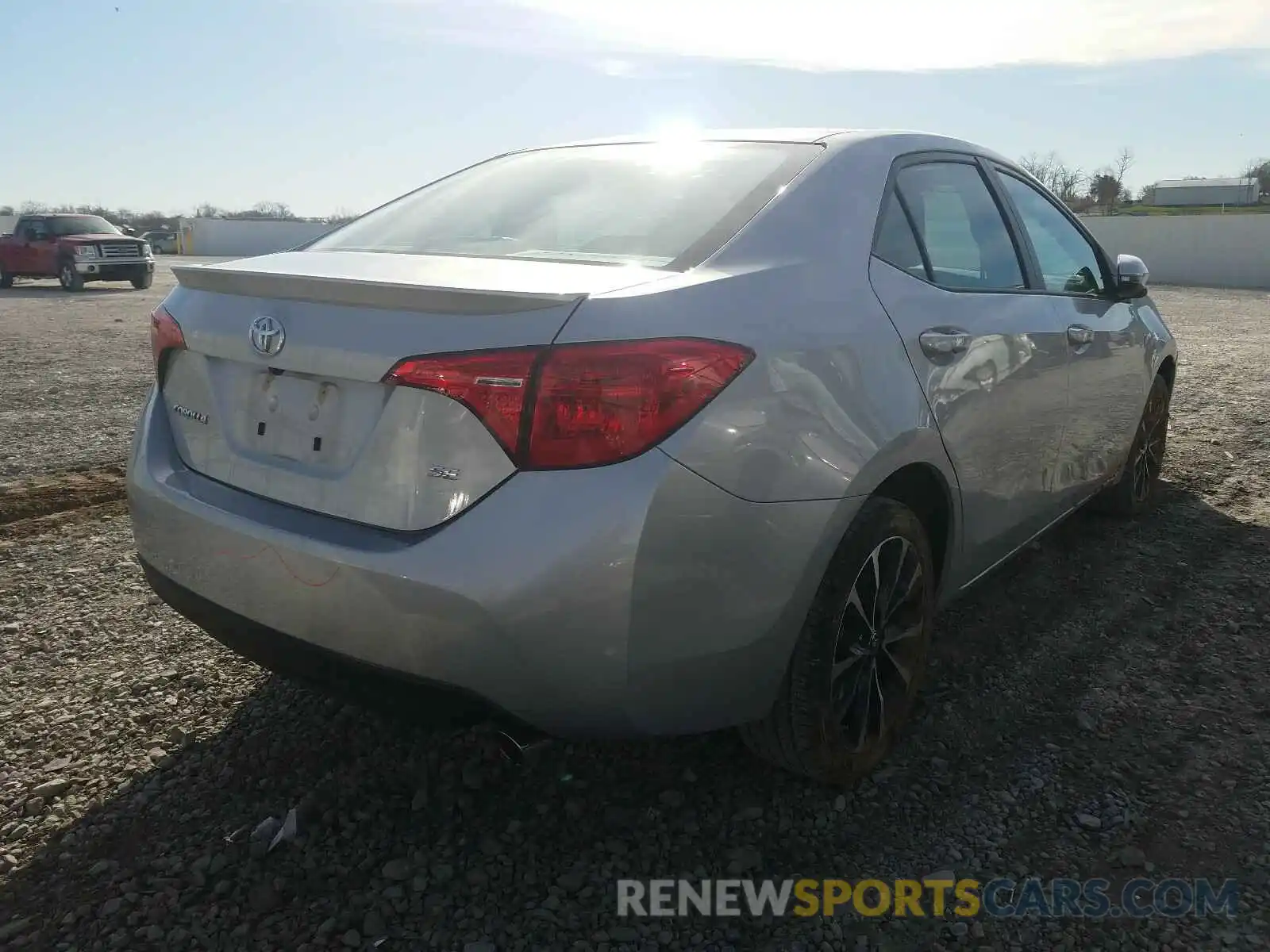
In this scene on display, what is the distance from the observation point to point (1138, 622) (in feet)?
11.5

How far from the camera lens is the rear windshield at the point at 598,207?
90.1 inches

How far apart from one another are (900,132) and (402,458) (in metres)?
1.87

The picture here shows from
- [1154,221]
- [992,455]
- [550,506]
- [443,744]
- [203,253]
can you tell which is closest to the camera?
[550,506]

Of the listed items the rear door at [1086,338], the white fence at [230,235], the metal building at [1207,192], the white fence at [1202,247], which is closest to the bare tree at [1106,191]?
the metal building at [1207,192]

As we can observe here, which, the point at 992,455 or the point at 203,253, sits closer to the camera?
the point at 992,455

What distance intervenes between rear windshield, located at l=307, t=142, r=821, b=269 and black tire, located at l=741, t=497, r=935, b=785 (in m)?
0.77

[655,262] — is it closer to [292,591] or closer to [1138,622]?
[292,591]

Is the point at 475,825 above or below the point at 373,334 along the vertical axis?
below

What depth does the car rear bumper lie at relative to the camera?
1.77 meters

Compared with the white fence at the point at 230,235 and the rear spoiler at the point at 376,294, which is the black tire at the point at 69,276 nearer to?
the white fence at the point at 230,235

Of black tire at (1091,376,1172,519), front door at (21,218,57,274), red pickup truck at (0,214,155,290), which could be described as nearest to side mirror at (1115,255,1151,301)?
black tire at (1091,376,1172,519)

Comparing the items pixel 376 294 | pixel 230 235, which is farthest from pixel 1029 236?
pixel 230 235

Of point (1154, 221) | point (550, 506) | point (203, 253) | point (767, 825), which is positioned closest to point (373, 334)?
point (550, 506)

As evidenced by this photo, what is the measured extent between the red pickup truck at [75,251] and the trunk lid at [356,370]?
22.9 m
